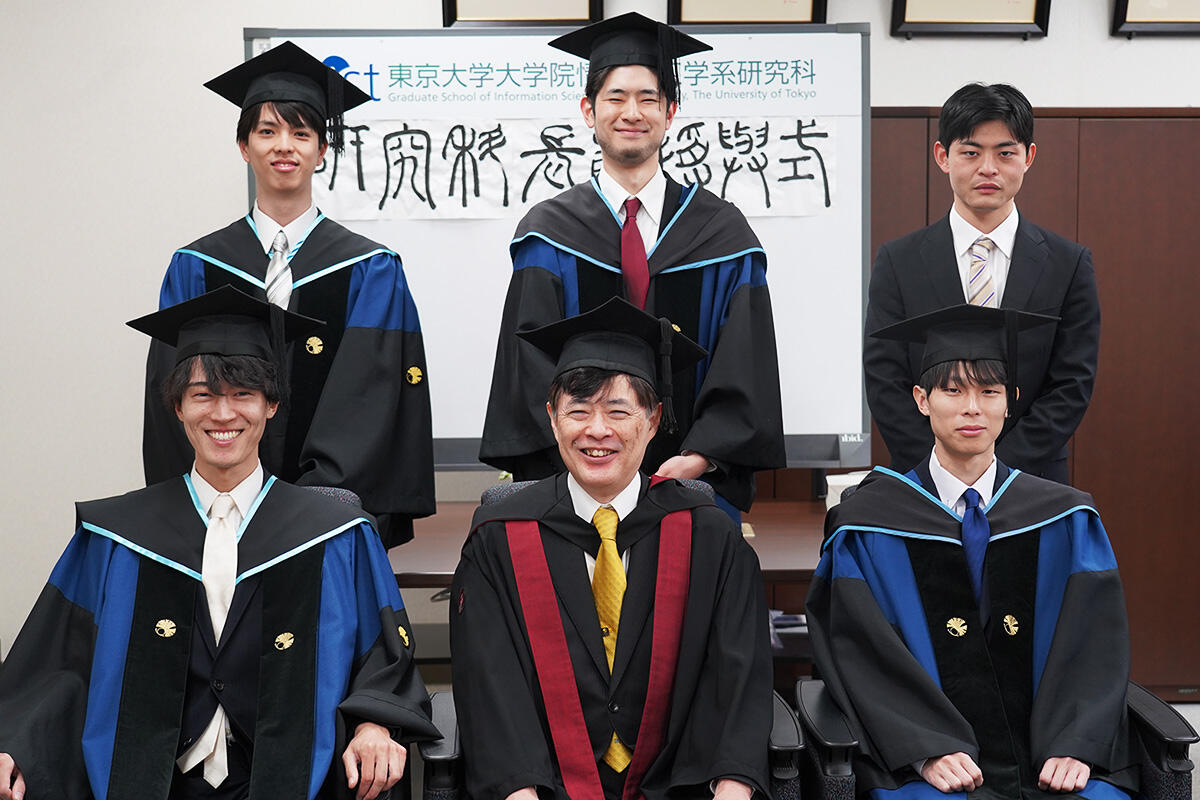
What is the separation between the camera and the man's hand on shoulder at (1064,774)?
7.40 ft

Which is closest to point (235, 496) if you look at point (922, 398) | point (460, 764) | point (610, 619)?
point (460, 764)

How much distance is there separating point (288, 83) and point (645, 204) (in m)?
1.00

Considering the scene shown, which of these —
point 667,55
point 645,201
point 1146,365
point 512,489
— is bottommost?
point 512,489

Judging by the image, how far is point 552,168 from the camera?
4164mm

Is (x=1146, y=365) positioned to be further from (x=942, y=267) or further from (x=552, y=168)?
(x=552, y=168)

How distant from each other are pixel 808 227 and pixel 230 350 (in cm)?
246

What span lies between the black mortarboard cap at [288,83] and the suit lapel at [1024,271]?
6.13ft

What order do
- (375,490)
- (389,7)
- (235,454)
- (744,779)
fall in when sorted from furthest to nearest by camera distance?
(389,7)
(375,490)
(235,454)
(744,779)

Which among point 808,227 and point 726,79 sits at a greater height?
point 726,79

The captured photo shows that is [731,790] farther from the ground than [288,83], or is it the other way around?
[288,83]

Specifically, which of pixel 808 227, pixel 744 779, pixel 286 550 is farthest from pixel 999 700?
pixel 808 227

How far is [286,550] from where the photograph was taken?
2.31 m

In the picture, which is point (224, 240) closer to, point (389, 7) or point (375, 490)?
point (375, 490)

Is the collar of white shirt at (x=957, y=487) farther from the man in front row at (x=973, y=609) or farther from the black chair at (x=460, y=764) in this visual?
the black chair at (x=460, y=764)
